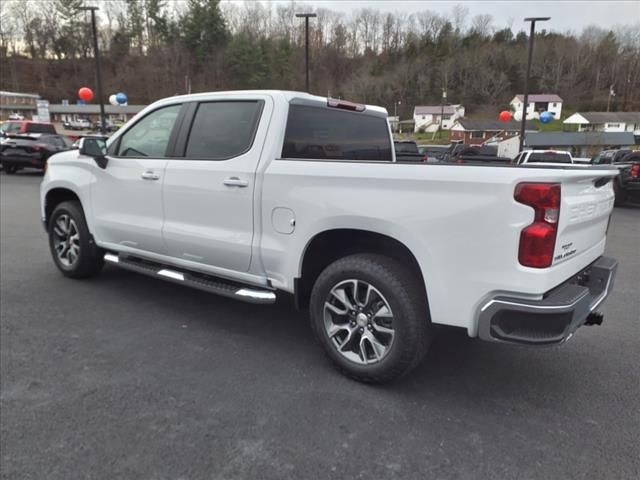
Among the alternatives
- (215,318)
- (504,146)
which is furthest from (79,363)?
(504,146)

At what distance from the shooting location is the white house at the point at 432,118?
9057 centimetres

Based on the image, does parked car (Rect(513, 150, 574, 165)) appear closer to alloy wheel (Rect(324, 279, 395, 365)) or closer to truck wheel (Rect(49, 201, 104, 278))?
truck wheel (Rect(49, 201, 104, 278))

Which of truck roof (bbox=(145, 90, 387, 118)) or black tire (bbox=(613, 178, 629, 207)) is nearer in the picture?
truck roof (bbox=(145, 90, 387, 118))

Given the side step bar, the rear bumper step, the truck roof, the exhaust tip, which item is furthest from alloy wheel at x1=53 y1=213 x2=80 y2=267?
the exhaust tip

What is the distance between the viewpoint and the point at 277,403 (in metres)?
2.84

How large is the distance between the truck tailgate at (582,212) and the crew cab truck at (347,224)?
0.05ft

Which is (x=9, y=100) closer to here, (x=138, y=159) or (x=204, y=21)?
(x=204, y=21)

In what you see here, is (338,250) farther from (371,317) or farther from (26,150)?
(26,150)

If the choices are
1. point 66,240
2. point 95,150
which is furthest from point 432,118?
point 95,150

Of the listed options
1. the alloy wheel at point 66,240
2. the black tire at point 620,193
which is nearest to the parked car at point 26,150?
the alloy wheel at point 66,240

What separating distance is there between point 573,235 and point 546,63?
356ft

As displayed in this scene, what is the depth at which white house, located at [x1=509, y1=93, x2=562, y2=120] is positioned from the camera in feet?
316

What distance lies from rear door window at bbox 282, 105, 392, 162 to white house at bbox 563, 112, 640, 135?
227ft

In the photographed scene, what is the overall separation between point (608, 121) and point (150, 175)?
273 ft
